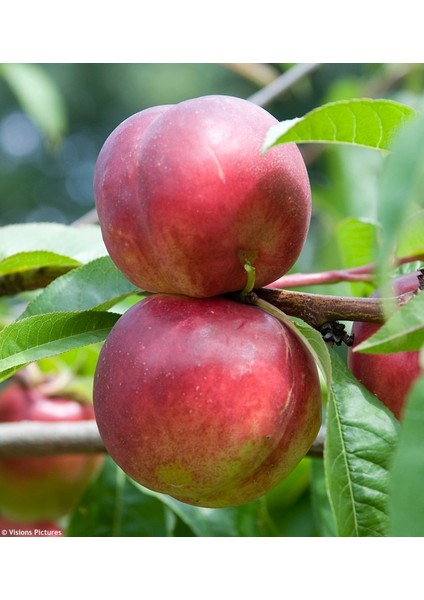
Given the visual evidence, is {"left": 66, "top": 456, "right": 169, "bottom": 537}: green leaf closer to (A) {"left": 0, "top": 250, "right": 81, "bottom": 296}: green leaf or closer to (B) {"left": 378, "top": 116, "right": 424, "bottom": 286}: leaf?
(A) {"left": 0, "top": 250, "right": 81, "bottom": 296}: green leaf

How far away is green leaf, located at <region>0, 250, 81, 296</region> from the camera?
1.07 m

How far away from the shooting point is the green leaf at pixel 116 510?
1.43 metres

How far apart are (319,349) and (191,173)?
20 cm

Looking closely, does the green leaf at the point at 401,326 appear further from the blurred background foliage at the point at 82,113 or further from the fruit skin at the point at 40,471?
the blurred background foliage at the point at 82,113

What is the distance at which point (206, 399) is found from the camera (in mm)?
731

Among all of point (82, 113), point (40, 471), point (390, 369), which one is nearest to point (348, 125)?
point (390, 369)

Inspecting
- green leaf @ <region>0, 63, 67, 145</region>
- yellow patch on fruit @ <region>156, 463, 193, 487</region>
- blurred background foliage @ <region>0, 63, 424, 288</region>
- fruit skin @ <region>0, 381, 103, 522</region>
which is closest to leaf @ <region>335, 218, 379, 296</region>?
yellow patch on fruit @ <region>156, 463, 193, 487</region>

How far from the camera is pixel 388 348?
670mm

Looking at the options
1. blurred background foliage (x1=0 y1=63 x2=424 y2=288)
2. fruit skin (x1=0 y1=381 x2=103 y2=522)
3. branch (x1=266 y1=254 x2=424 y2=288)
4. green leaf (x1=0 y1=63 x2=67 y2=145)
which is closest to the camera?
branch (x1=266 y1=254 x2=424 y2=288)

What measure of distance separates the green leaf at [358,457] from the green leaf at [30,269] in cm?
43

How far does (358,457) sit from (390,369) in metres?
0.10

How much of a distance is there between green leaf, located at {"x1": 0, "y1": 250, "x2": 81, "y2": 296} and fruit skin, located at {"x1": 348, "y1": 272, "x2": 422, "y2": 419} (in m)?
0.41

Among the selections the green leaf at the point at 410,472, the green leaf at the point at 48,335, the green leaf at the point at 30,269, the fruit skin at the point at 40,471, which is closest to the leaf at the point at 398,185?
the green leaf at the point at 410,472
